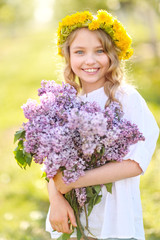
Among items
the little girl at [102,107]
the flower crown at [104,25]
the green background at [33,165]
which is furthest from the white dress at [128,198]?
the flower crown at [104,25]

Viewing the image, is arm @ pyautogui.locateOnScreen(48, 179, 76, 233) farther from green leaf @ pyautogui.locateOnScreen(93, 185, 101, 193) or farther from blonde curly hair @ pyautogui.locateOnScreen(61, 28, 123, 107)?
blonde curly hair @ pyautogui.locateOnScreen(61, 28, 123, 107)

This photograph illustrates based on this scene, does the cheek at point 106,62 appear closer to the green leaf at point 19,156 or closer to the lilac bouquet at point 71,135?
the lilac bouquet at point 71,135

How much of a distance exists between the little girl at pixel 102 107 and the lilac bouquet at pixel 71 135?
0.14m

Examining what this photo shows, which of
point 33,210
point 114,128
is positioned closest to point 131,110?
point 114,128

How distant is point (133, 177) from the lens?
8.83 feet

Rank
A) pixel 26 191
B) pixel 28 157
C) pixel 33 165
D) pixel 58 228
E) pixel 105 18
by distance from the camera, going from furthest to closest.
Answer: pixel 33 165 < pixel 26 191 < pixel 105 18 < pixel 58 228 < pixel 28 157

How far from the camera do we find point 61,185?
8.25 feet

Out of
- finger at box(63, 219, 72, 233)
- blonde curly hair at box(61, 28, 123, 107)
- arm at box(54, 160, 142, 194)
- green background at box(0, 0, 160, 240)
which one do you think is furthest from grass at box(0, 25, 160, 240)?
finger at box(63, 219, 72, 233)

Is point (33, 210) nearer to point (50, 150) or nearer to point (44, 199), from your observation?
point (44, 199)

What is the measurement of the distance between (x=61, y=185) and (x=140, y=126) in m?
0.66

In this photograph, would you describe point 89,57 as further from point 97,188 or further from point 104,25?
point 97,188

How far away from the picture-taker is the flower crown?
2.84 m

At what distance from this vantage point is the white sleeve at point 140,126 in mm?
2537

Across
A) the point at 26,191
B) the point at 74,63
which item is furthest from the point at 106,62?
the point at 26,191
